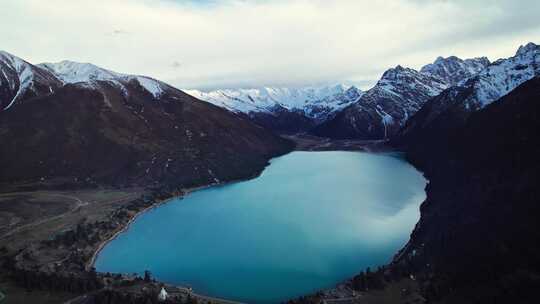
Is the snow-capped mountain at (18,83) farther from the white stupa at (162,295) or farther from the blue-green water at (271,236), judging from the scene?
the white stupa at (162,295)

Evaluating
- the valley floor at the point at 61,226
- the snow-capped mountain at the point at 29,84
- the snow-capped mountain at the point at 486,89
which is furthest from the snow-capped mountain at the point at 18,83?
the snow-capped mountain at the point at 486,89

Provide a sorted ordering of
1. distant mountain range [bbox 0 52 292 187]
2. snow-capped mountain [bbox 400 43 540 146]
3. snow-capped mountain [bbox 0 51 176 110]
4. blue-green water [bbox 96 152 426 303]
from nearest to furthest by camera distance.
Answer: blue-green water [bbox 96 152 426 303] < distant mountain range [bbox 0 52 292 187] < snow-capped mountain [bbox 400 43 540 146] < snow-capped mountain [bbox 0 51 176 110]

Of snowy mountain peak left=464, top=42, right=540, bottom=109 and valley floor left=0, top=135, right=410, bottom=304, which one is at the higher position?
snowy mountain peak left=464, top=42, right=540, bottom=109

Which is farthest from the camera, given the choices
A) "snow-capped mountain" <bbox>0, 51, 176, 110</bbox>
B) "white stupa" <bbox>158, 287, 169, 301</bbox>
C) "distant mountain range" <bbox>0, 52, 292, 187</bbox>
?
"snow-capped mountain" <bbox>0, 51, 176, 110</bbox>

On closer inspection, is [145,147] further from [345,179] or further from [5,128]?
[345,179]

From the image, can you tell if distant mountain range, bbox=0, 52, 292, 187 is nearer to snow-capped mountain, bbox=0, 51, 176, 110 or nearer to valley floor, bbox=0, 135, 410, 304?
snow-capped mountain, bbox=0, 51, 176, 110

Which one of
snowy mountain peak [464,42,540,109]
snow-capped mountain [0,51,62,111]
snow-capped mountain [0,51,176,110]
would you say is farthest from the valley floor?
snowy mountain peak [464,42,540,109]

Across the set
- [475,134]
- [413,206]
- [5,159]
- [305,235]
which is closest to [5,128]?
[5,159]
